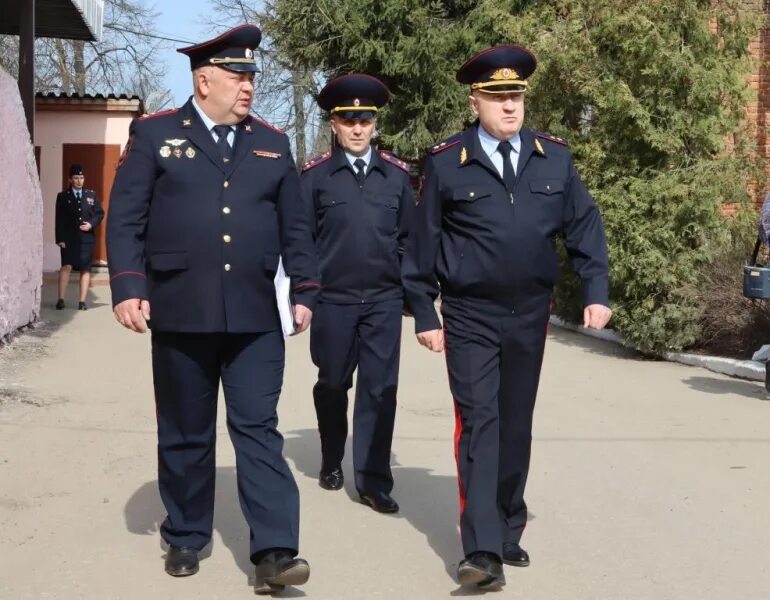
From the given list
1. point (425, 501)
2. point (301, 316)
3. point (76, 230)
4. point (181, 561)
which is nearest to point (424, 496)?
point (425, 501)

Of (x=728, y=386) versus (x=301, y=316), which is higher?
(x=301, y=316)

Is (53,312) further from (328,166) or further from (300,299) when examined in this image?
(300,299)

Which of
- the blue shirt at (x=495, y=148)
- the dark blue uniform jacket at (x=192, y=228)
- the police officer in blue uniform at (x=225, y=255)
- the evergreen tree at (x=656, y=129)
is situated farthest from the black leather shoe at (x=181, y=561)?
the evergreen tree at (x=656, y=129)

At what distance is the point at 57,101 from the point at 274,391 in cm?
1879

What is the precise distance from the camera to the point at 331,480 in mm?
6949

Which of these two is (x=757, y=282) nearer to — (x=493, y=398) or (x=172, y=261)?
(x=493, y=398)

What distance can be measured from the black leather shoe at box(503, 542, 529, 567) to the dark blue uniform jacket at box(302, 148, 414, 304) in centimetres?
182

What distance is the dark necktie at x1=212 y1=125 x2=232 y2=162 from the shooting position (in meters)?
5.09

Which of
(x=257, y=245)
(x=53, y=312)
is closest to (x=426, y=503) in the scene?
(x=257, y=245)

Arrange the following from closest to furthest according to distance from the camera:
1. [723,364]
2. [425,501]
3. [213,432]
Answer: [213,432] < [425,501] < [723,364]

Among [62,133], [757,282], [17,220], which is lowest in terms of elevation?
[17,220]

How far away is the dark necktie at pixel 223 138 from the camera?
16.7ft

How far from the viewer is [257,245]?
16.7 ft

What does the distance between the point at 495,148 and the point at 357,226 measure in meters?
1.75
